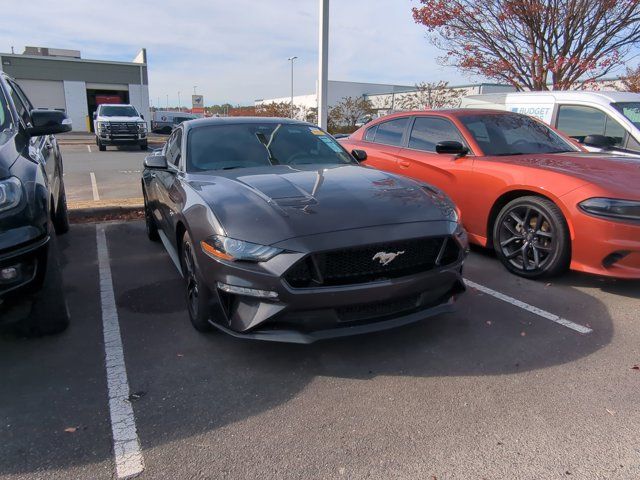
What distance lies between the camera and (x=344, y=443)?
231cm

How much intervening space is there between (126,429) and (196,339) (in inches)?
38.8

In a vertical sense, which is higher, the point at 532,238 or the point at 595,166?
the point at 595,166

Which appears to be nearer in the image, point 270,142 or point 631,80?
point 270,142

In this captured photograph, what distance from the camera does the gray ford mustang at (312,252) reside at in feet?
8.90

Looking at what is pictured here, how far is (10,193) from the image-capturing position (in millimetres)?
2766

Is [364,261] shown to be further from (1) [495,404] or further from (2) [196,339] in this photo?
(2) [196,339]

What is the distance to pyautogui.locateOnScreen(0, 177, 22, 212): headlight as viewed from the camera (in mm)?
2707

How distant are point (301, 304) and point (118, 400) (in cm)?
115

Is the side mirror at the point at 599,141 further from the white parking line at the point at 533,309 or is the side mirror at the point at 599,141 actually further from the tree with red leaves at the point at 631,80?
the tree with red leaves at the point at 631,80

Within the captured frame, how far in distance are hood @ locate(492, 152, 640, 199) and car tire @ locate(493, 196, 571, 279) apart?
35 cm

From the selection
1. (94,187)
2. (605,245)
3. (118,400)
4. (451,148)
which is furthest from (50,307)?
(94,187)

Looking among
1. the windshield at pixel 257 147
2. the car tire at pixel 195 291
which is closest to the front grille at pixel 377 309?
the car tire at pixel 195 291

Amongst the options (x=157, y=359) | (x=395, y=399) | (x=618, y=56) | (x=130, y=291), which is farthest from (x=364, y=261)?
(x=618, y=56)

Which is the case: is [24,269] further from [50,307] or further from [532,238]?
[532,238]
